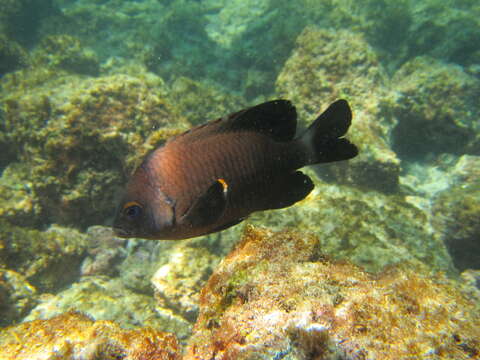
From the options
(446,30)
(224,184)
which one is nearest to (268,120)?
(224,184)

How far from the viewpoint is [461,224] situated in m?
5.54

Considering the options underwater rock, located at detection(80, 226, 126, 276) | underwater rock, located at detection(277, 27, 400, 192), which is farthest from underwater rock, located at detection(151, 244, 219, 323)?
underwater rock, located at detection(277, 27, 400, 192)

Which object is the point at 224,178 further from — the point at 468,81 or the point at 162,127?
the point at 468,81

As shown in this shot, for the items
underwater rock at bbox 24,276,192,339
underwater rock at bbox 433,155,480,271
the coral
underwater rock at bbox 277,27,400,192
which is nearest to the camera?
underwater rock at bbox 24,276,192,339

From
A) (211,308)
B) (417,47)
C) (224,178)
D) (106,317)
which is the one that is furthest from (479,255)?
(417,47)

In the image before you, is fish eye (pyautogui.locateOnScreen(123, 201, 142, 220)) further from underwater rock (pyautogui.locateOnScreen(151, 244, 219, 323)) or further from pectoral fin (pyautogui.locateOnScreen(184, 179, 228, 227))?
underwater rock (pyautogui.locateOnScreen(151, 244, 219, 323))

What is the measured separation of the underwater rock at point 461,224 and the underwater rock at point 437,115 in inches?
85.2

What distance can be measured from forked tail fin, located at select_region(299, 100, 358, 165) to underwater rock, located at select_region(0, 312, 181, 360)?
5.63ft

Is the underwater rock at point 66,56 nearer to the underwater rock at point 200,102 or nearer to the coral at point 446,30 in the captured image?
the underwater rock at point 200,102

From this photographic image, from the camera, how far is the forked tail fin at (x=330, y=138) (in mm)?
1642

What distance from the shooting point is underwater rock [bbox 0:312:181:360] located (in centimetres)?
199

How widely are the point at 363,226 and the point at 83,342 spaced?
3.96 metres

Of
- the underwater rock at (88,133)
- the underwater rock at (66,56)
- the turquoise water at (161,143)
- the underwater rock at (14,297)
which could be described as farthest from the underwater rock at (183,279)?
the underwater rock at (66,56)

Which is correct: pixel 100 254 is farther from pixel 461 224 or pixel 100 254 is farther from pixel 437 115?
pixel 437 115
